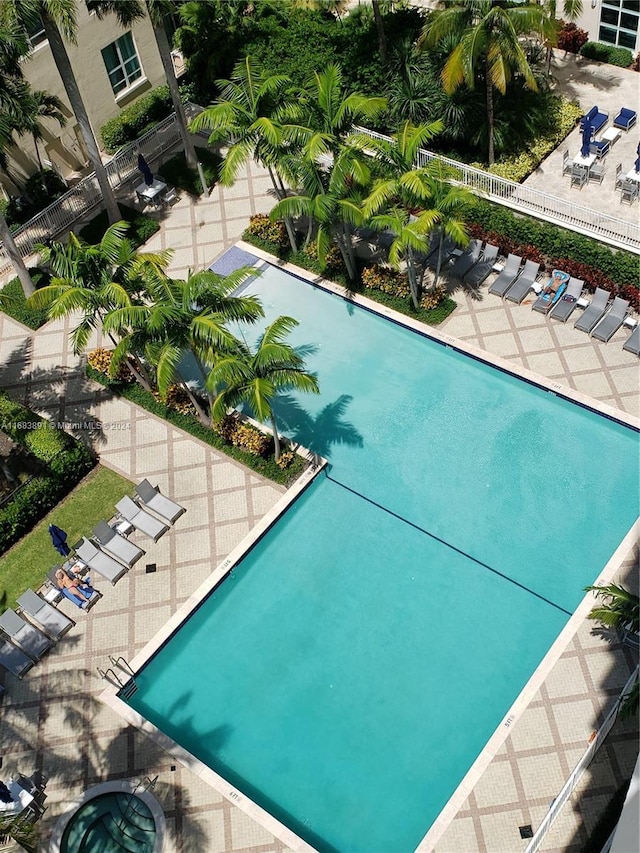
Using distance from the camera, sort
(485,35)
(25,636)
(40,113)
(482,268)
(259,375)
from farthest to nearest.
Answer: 1. (40,113)
2. (482,268)
3. (485,35)
4. (259,375)
5. (25,636)

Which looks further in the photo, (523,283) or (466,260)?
(466,260)

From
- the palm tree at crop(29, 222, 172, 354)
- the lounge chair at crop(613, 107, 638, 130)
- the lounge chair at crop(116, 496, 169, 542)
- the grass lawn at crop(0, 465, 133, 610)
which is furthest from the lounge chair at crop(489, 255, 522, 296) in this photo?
the grass lawn at crop(0, 465, 133, 610)

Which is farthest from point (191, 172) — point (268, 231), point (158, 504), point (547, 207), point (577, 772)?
point (577, 772)

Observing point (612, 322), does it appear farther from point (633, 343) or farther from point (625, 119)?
point (625, 119)

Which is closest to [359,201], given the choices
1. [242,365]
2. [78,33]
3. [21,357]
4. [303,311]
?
[303,311]

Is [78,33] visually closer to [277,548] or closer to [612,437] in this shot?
[277,548]
